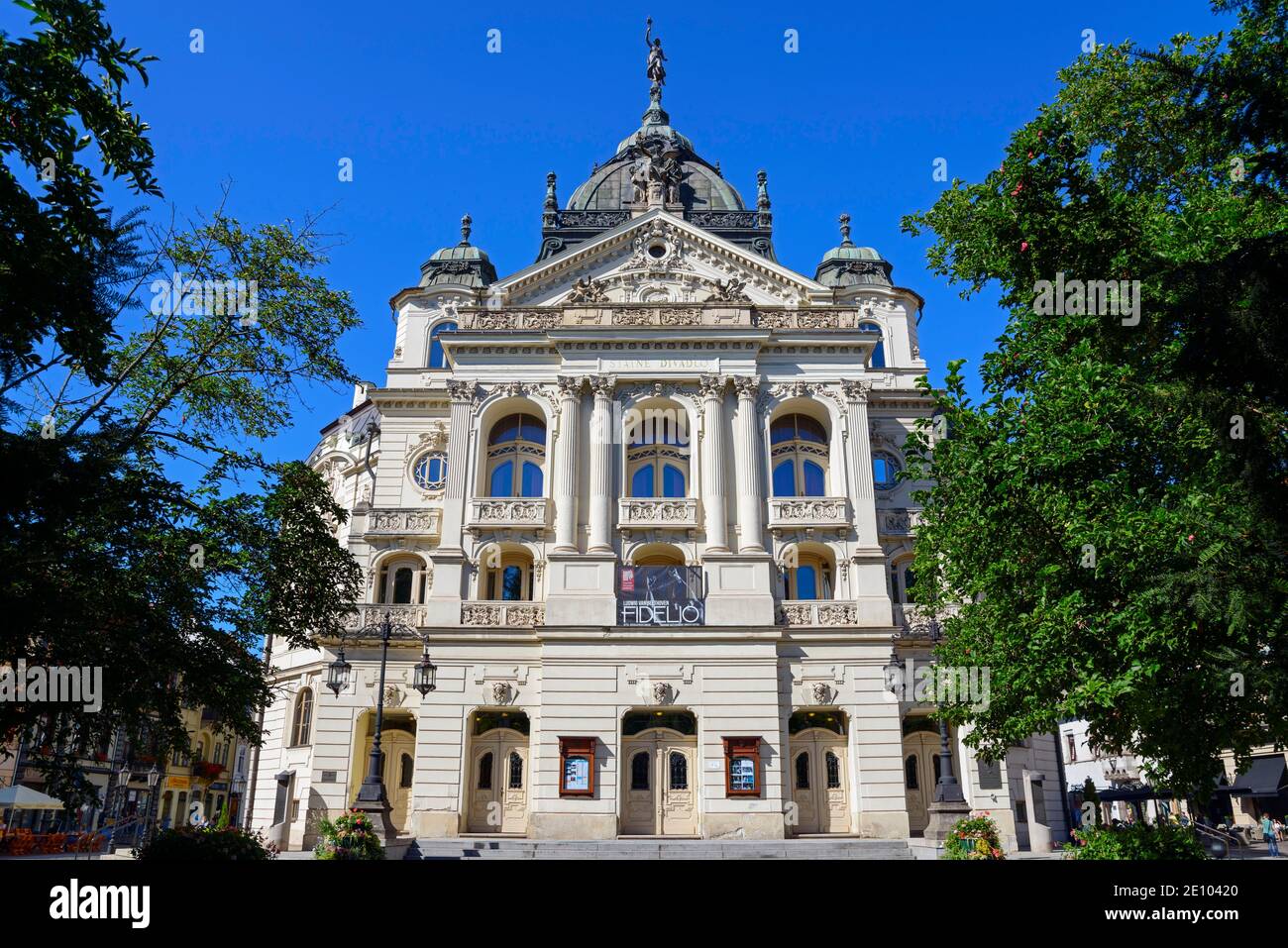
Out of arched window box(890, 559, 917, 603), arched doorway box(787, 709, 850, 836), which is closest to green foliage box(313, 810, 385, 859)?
arched doorway box(787, 709, 850, 836)

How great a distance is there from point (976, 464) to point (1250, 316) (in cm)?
753

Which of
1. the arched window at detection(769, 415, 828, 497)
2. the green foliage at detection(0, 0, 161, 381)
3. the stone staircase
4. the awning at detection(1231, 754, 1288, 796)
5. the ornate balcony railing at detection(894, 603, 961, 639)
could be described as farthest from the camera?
the awning at detection(1231, 754, 1288, 796)

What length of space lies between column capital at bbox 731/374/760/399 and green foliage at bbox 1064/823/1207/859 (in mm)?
22977

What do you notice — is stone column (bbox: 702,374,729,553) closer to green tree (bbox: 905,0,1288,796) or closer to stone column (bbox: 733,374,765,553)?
stone column (bbox: 733,374,765,553)

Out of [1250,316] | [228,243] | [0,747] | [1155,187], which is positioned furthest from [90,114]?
[1155,187]

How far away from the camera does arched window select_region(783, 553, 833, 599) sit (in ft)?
116

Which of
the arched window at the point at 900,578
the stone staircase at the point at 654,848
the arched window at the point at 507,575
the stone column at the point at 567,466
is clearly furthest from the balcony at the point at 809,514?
the stone staircase at the point at 654,848

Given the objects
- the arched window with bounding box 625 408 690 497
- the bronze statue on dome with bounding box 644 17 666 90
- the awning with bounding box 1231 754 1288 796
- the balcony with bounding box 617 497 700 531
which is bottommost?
the awning with bounding box 1231 754 1288 796

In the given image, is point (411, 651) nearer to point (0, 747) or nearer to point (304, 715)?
point (304, 715)

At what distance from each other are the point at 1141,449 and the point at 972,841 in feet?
31.5

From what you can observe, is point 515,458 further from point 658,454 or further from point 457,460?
point 658,454

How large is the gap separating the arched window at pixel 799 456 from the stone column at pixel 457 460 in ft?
41.2
